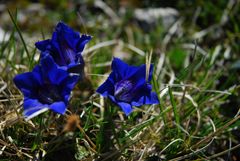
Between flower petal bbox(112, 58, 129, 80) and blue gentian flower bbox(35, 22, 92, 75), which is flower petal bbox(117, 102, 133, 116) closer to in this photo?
flower petal bbox(112, 58, 129, 80)

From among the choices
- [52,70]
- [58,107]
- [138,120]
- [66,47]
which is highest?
[66,47]

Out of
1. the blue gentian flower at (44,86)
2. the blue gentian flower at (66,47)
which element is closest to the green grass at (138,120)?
the blue gentian flower at (44,86)

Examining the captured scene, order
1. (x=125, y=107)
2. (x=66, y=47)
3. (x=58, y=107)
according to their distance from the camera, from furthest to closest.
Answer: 1. (x=66, y=47)
2. (x=125, y=107)
3. (x=58, y=107)

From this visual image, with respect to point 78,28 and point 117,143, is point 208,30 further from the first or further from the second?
point 117,143

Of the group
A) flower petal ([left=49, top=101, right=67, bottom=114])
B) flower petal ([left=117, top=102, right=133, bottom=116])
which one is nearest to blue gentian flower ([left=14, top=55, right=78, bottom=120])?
flower petal ([left=49, top=101, right=67, bottom=114])

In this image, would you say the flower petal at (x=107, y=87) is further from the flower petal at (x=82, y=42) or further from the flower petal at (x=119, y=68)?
the flower petal at (x=82, y=42)

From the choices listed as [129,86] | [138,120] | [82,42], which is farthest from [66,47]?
[138,120]

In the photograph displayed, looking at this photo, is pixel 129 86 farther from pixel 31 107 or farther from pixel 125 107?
pixel 31 107

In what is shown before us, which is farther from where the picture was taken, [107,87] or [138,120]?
[138,120]
